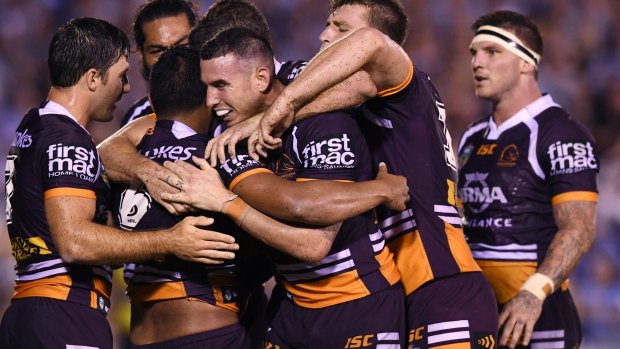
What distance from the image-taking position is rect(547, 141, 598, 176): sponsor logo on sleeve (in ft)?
20.8

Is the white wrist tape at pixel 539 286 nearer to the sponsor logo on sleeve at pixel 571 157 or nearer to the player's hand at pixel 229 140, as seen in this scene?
the sponsor logo on sleeve at pixel 571 157

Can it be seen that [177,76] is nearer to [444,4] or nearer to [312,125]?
[312,125]

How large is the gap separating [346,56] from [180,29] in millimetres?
2976

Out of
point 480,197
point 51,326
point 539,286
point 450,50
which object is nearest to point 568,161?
point 480,197

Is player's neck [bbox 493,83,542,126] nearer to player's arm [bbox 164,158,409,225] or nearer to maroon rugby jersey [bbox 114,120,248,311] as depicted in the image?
player's arm [bbox 164,158,409,225]

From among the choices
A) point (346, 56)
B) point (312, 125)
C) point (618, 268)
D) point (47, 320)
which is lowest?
point (618, 268)

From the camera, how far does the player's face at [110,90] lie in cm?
553

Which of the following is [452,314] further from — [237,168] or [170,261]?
[170,261]

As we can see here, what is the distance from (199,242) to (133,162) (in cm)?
72

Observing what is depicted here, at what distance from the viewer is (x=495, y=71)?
276 inches

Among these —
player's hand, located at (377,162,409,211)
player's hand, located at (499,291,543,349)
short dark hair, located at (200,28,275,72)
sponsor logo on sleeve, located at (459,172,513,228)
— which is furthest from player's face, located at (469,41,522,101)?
short dark hair, located at (200,28,275,72)

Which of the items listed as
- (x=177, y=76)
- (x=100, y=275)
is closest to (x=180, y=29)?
(x=177, y=76)

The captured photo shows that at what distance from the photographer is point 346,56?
16.2 ft

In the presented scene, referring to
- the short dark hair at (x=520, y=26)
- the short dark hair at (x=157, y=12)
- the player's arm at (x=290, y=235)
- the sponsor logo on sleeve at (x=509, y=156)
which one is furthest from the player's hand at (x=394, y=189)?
the short dark hair at (x=157, y=12)
